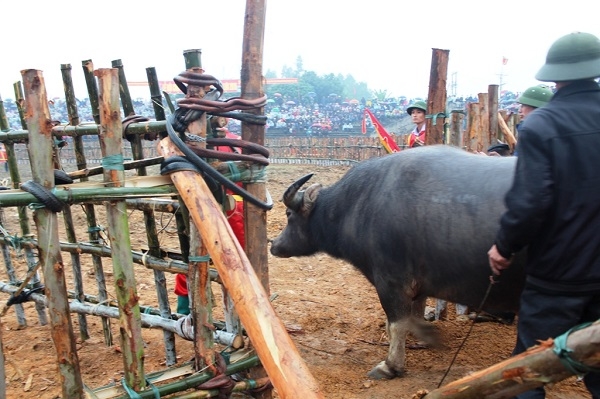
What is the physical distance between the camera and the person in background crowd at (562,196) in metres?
2.41

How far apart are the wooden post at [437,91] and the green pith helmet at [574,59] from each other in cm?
254

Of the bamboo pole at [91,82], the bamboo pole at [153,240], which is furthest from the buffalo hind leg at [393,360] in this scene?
the bamboo pole at [91,82]

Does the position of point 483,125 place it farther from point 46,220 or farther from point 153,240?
point 46,220

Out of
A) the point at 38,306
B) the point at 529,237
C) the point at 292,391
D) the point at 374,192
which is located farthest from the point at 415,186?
the point at 38,306

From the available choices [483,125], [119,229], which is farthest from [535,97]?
[119,229]

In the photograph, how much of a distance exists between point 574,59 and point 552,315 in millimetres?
1181

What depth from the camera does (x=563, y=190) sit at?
243 cm

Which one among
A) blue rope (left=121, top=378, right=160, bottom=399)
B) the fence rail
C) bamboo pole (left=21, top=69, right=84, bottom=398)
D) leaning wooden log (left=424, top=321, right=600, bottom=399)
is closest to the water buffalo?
leaning wooden log (left=424, top=321, right=600, bottom=399)

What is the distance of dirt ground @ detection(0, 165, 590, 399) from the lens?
4062 mm

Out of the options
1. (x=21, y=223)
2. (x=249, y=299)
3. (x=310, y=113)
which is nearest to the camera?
(x=249, y=299)

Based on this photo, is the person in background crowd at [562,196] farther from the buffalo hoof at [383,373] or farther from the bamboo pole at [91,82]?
the bamboo pole at [91,82]

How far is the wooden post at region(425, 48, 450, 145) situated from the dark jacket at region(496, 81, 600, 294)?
263 centimetres

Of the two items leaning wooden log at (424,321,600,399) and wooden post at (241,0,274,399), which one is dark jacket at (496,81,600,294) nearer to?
leaning wooden log at (424,321,600,399)

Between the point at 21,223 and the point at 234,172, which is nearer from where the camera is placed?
the point at 234,172
